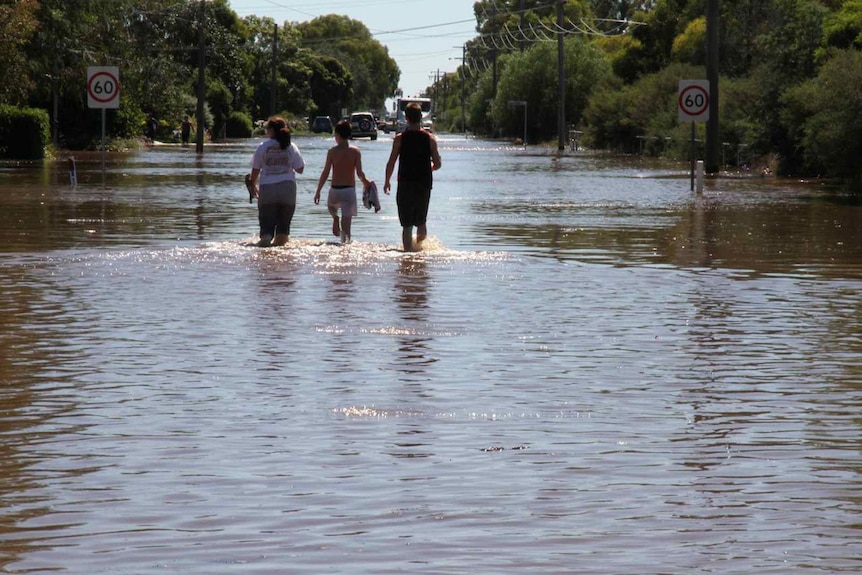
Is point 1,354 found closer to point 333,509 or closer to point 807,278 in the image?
point 333,509

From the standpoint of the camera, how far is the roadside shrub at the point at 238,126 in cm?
11881

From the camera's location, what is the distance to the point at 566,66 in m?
101

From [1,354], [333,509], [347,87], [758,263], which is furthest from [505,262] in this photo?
[347,87]

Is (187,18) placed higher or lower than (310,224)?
higher

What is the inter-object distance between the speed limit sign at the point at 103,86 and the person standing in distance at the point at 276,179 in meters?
14.4

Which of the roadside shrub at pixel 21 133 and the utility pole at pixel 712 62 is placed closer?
the utility pole at pixel 712 62

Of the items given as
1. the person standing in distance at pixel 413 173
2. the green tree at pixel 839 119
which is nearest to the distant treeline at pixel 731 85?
the green tree at pixel 839 119

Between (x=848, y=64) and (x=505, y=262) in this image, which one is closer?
(x=505, y=262)

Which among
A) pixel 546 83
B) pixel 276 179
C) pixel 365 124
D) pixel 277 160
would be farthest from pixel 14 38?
pixel 365 124

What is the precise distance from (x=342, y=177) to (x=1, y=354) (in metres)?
10.1

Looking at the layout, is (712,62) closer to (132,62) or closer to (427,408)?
(132,62)

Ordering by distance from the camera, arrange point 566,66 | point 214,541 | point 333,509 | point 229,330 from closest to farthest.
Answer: point 214,541, point 333,509, point 229,330, point 566,66

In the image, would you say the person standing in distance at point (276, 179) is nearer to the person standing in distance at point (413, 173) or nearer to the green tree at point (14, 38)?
the person standing in distance at point (413, 173)

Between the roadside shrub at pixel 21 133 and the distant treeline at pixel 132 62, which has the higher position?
the distant treeline at pixel 132 62
